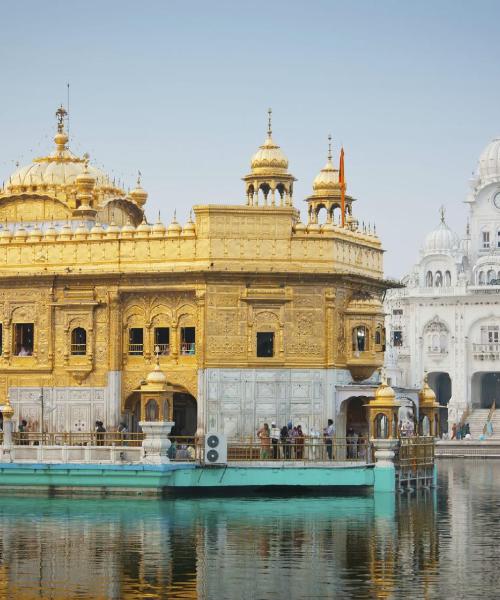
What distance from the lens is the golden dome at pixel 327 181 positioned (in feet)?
142

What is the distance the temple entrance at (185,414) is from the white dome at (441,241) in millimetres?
45372

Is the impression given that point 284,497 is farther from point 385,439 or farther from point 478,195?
point 478,195

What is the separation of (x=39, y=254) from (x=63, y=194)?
4333 mm

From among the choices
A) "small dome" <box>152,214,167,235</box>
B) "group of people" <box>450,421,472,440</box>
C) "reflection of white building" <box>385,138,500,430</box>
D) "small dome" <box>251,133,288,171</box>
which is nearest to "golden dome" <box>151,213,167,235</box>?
"small dome" <box>152,214,167,235</box>

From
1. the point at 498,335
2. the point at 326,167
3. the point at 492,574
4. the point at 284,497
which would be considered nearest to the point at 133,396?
the point at 284,497

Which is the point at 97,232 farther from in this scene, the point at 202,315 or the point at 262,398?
the point at 262,398

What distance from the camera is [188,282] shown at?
115ft

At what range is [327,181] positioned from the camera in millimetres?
43406

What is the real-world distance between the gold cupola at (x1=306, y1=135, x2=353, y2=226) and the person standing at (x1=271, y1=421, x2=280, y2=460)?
406 inches

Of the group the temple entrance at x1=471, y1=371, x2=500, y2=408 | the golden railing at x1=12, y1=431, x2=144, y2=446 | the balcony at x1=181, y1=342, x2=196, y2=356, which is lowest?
the golden railing at x1=12, y1=431, x2=144, y2=446

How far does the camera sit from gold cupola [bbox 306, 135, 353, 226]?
43.4 m

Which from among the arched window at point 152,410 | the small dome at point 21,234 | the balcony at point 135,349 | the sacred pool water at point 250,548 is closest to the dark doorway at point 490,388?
the balcony at point 135,349

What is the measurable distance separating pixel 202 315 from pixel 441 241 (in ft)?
Result: 159

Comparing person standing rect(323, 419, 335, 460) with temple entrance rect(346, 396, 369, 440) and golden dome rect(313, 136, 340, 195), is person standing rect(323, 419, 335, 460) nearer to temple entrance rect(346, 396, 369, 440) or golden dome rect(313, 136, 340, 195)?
temple entrance rect(346, 396, 369, 440)
